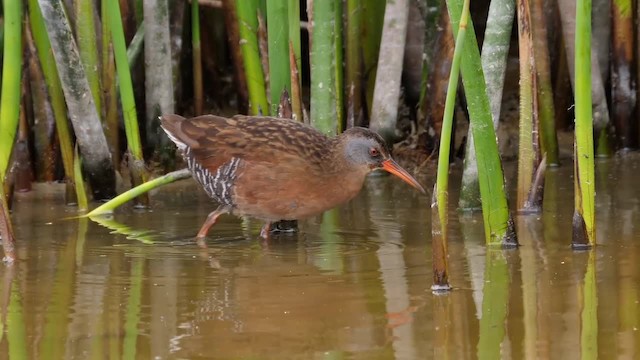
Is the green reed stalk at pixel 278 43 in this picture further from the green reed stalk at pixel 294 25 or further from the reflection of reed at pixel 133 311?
the reflection of reed at pixel 133 311

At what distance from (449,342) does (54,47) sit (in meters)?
2.97

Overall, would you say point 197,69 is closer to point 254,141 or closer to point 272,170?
point 254,141

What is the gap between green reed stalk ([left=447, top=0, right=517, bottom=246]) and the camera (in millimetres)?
5059

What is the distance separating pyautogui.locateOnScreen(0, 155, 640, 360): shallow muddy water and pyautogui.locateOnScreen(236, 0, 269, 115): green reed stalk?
78 centimetres

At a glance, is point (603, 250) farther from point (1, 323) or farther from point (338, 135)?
point (1, 323)

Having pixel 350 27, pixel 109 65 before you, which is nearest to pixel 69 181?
pixel 109 65

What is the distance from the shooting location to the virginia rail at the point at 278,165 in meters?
6.14

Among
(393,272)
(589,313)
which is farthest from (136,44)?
(589,313)

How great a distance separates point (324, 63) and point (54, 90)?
1.52m

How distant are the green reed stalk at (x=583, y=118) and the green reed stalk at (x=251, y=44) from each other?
1865 millimetres

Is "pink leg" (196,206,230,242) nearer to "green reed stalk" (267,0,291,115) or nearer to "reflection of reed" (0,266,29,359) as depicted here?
"green reed stalk" (267,0,291,115)

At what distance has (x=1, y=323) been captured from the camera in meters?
4.62

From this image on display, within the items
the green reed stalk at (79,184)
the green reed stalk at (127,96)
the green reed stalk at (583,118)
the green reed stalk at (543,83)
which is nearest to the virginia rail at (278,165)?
the green reed stalk at (127,96)

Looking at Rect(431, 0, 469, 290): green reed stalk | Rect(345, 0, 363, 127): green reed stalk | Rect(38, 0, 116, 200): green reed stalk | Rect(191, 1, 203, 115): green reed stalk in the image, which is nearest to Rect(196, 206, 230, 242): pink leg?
Rect(38, 0, 116, 200): green reed stalk
